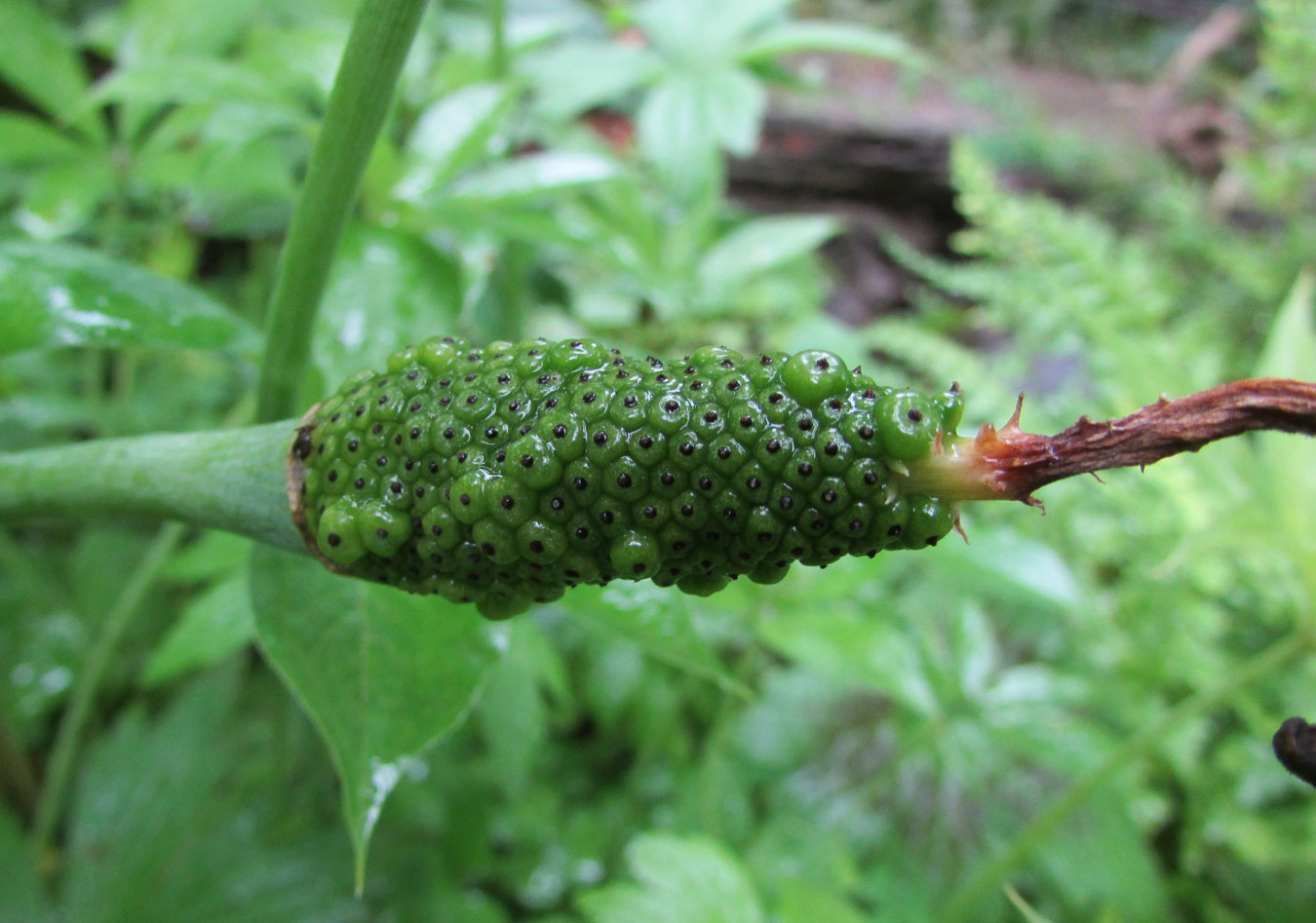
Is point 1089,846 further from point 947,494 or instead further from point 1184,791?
point 947,494

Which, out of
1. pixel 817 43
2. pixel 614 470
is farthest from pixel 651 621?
pixel 817 43

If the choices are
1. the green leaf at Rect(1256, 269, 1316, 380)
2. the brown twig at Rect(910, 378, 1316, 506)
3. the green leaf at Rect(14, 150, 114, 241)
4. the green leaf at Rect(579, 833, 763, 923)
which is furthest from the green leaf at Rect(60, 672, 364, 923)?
the green leaf at Rect(1256, 269, 1316, 380)

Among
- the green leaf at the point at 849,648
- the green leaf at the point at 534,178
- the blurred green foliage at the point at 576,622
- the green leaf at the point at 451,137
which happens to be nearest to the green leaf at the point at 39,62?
the blurred green foliage at the point at 576,622

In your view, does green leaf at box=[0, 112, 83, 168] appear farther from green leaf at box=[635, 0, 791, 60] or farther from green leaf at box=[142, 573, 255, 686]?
green leaf at box=[635, 0, 791, 60]

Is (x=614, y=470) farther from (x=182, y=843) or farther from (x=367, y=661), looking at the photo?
(x=182, y=843)

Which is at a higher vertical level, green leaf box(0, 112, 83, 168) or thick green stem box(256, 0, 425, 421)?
thick green stem box(256, 0, 425, 421)

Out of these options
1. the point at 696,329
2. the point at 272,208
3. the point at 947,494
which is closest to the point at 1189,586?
the point at 696,329

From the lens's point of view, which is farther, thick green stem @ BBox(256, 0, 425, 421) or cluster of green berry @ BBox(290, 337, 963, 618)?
thick green stem @ BBox(256, 0, 425, 421)

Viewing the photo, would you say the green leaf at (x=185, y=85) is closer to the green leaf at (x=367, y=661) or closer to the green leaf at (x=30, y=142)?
the green leaf at (x=30, y=142)
